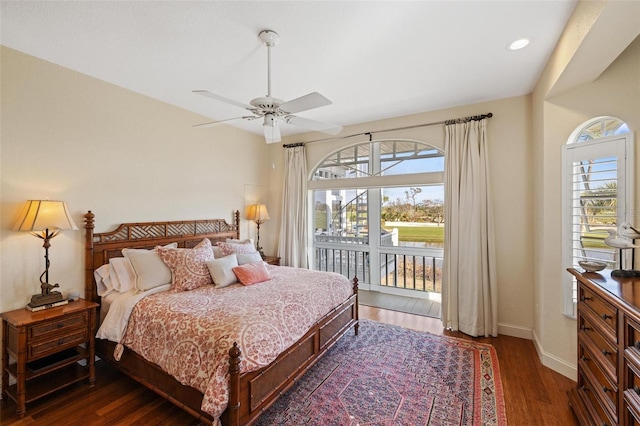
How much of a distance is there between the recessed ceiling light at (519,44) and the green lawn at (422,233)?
249 centimetres

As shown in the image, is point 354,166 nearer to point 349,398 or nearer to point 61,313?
point 349,398

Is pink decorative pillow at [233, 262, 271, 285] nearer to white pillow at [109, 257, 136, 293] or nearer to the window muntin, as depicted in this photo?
white pillow at [109, 257, 136, 293]

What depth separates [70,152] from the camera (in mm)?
2668

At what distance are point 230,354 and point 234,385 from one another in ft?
0.64

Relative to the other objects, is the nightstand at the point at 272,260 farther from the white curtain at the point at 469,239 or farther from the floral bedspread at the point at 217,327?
the white curtain at the point at 469,239

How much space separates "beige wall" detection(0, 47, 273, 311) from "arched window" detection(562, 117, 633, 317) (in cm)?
412

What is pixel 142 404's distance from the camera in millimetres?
2186

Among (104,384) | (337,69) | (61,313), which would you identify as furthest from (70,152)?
(337,69)

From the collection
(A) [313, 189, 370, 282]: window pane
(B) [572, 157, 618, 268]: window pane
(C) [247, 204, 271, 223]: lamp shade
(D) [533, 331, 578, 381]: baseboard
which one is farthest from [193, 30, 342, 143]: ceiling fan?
(D) [533, 331, 578, 381]: baseboard

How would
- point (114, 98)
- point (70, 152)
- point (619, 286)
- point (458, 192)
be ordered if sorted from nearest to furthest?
1. point (619, 286)
2. point (70, 152)
3. point (114, 98)
4. point (458, 192)

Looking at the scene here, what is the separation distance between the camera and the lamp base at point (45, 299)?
230 centimetres

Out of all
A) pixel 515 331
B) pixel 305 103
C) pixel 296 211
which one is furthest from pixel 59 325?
pixel 515 331

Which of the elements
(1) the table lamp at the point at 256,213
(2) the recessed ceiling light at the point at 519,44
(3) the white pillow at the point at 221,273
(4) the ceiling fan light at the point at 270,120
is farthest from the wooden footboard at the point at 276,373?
(2) the recessed ceiling light at the point at 519,44

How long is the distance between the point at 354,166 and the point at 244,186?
1.85 meters
